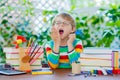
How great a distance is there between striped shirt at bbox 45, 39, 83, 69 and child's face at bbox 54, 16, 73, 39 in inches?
2.7

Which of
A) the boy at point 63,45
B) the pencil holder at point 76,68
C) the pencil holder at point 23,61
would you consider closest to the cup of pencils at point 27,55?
the pencil holder at point 23,61

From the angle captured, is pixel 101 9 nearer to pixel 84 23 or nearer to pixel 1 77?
pixel 84 23

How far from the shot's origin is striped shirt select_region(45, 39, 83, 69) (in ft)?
5.69

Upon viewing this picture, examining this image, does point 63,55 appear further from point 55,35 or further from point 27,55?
point 27,55

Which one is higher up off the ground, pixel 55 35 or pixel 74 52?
pixel 55 35

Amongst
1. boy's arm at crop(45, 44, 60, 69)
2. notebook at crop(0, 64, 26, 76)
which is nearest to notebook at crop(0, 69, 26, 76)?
notebook at crop(0, 64, 26, 76)

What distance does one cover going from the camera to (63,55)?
5.84 feet

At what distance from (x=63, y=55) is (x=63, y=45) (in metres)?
0.06

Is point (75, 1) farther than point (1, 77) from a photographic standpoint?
Yes

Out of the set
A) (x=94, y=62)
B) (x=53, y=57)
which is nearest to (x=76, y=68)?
(x=94, y=62)

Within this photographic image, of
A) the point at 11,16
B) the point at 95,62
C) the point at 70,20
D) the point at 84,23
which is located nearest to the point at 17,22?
the point at 11,16

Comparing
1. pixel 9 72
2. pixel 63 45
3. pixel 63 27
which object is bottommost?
pixel 9 72

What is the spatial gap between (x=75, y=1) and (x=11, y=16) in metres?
0.70

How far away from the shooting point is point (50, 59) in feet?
5.76
